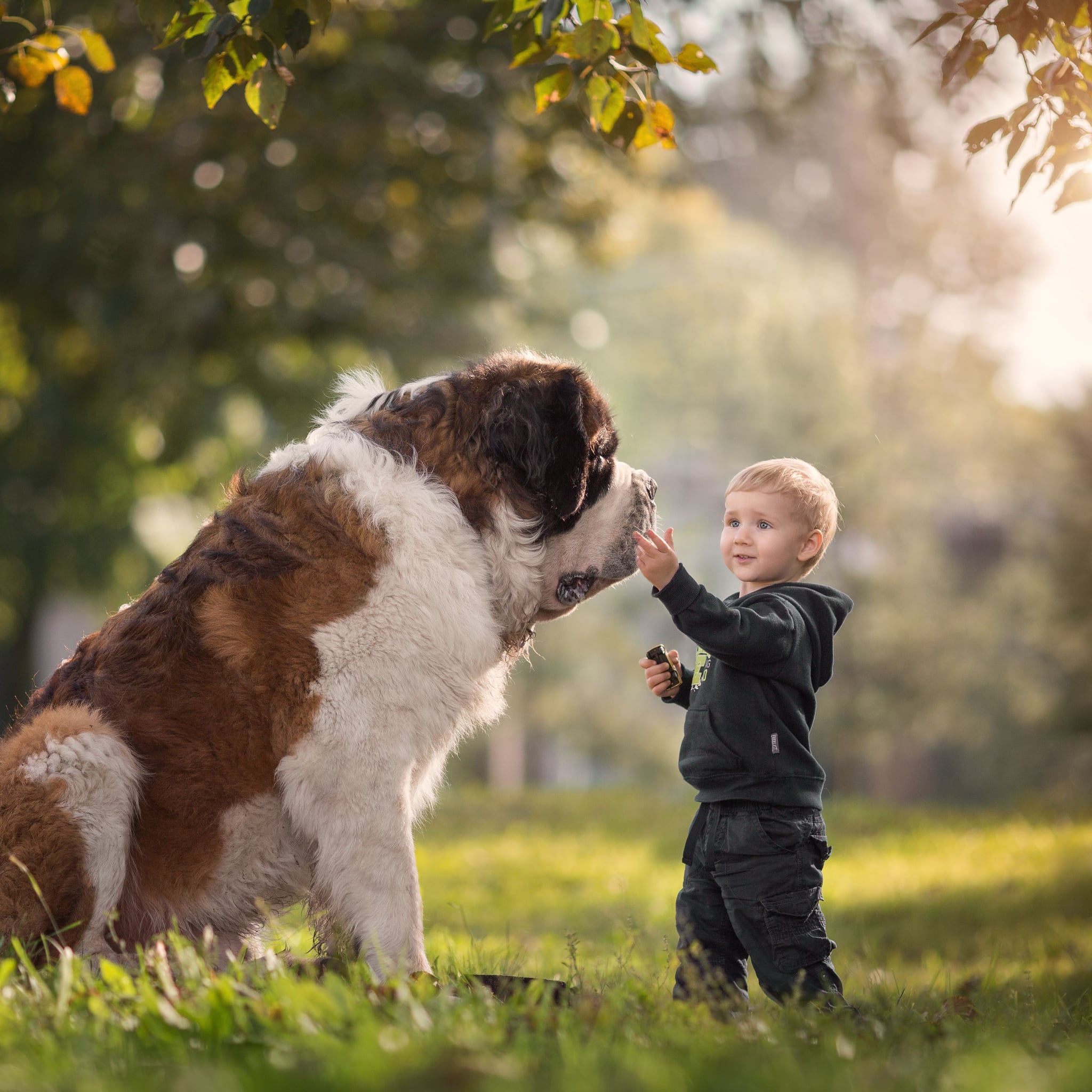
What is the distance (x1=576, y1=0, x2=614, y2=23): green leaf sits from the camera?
10.1 feet

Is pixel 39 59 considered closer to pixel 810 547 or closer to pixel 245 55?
pixel 245 55

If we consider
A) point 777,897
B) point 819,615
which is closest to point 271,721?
point 777,897

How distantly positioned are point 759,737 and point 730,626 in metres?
0.38

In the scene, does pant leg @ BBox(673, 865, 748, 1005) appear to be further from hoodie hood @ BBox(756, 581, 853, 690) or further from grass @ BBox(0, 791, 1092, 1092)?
hoodie hood @ BBox(756, 581, 853, 690)

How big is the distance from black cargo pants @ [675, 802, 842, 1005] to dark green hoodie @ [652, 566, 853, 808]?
0.07m

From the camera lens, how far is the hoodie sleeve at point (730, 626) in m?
3.24

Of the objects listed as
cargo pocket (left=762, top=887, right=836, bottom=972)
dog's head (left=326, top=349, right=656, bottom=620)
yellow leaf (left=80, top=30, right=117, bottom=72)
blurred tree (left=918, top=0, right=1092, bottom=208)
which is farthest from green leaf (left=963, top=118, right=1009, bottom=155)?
yellow leaf (left=80, top=30, right=117, bottom=72)

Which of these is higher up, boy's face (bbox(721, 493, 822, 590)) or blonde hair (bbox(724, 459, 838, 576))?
blonde hair (bbox(724, 459, 838, 576))

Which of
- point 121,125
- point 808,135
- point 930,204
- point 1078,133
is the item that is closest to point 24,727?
point 1078,133

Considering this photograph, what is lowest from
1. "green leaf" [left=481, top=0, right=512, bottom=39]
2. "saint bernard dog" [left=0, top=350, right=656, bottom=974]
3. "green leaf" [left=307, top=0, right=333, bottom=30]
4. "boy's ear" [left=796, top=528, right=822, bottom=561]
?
"saint bernard dog" [left=0, top=350, right=656, bottom=974]

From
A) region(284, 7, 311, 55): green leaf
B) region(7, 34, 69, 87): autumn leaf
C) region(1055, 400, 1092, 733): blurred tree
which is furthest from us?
region(1055, 400, 1092, 733): blurred tree

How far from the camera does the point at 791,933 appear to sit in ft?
10.6

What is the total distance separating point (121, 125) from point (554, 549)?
7.91m

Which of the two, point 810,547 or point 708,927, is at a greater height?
point 810,547
